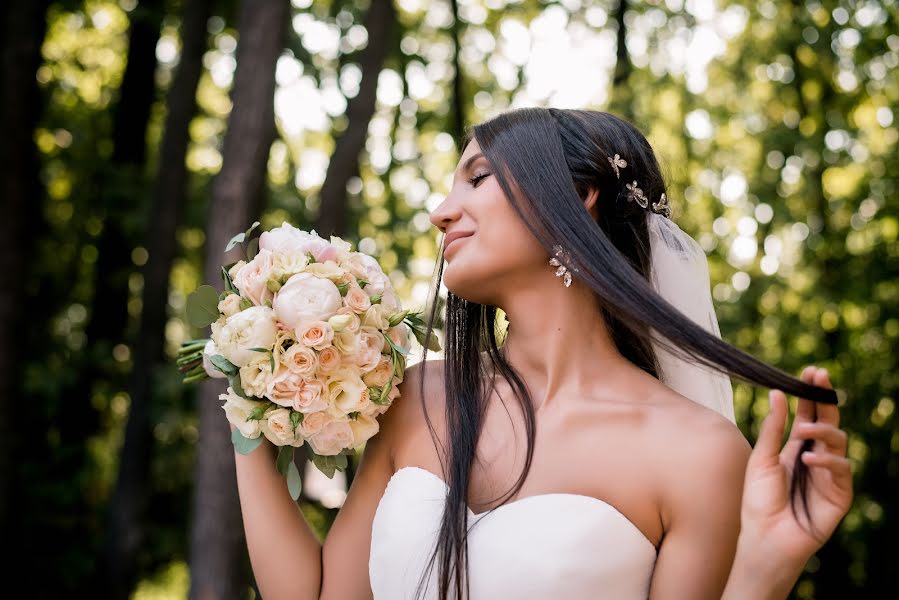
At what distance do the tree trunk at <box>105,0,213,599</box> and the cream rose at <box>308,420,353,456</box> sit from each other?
6159mm

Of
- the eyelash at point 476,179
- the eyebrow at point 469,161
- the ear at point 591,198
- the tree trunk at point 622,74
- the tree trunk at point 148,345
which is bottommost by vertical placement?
the tree trunk at point 148,345

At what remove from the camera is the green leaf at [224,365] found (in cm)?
246

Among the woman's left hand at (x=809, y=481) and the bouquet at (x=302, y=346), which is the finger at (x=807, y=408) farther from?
the bouquet at (x=302, y=346)

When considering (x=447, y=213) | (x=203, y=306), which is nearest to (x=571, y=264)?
(x=447, y=213)

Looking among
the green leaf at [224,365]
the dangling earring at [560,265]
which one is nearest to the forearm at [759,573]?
the dangling earring at [560,265]

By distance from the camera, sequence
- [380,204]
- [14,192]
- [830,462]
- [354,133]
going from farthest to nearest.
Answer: [380,204], [14,192], [354,133], [830,462]

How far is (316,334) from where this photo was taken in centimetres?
238

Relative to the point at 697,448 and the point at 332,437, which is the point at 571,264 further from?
the point at 332,437

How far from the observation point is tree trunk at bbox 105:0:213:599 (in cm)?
819

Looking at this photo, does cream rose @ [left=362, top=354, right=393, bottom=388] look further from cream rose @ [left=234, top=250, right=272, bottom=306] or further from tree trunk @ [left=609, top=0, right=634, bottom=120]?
tree trunk @ [left=609, top=0, right=634, bottom=120]

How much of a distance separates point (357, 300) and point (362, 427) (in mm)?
328

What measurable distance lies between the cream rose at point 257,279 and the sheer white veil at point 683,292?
107 cm

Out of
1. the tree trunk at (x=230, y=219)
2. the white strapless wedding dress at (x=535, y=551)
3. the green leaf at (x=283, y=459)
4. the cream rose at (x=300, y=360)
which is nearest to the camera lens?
the white strapless wedding dress at (x=535, y=551)

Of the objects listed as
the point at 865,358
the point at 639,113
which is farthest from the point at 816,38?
the point at 865,358
